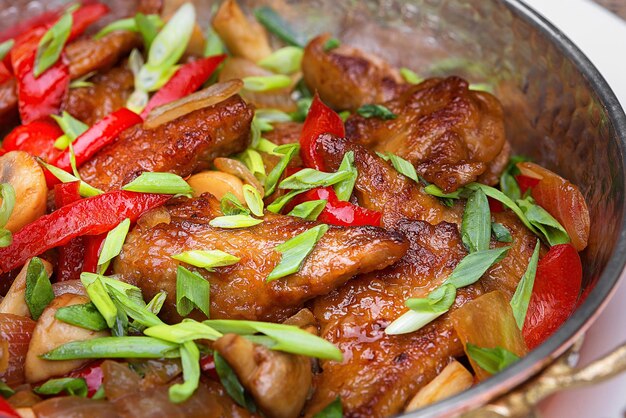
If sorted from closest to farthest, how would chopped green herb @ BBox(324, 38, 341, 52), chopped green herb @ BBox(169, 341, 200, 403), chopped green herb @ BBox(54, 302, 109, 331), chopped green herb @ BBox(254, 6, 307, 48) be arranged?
chopped green herb @ BBox(169, 341, 200, 403) < chopped green herb @ BBox(54, 302, 109, 331) < chopped green herb @ BBox(324, 38, 341, 52) < chopped green herb @ BBox(254, 6, 307, 48)

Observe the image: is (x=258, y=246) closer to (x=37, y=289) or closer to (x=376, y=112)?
(x=37, y=289)

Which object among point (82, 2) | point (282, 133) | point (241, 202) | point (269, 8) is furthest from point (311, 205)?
point (82, 2)

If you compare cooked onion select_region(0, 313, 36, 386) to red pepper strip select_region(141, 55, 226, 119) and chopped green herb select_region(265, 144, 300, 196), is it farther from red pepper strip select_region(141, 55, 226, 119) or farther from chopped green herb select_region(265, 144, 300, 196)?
red pepper strip select_region(141, 55, 226, 119)

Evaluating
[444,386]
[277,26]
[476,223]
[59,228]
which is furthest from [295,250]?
[277,26]

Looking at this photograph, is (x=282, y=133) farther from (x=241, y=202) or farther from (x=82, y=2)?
(x=82, y=2)

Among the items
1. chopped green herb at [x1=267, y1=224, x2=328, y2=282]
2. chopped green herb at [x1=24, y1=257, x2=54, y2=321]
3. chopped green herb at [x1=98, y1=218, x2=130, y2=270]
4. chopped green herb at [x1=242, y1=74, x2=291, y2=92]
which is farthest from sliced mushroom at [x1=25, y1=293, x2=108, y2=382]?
chopped green herb at [x1=242, y1=74, x2=291, y2=92]

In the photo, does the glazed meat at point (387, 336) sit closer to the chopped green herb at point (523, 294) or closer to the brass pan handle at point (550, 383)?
the chopped green herb at point (523, 294)

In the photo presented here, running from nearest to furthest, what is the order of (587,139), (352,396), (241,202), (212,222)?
(352,396) < (212,222) < (241,202) < (587,139)
